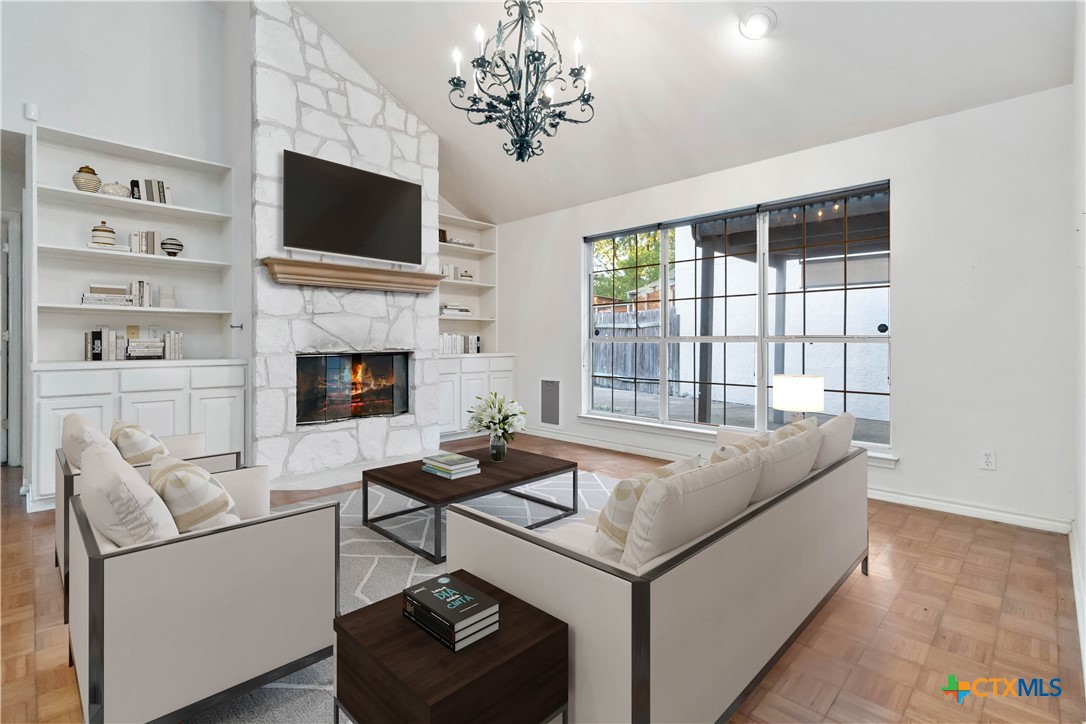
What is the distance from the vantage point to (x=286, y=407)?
423 cm

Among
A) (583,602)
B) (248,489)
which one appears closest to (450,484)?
(248,489)

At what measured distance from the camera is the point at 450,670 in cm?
108

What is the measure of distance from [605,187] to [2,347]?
18.4ft

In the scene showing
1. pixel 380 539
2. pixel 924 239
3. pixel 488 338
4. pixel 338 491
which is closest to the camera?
pixel 380 539

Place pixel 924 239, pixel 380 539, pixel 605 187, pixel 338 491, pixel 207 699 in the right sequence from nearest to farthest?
pixel 207 699 → pixel 380 539 → pixel 924 239 → pixel 338 491 → pixel 605 187

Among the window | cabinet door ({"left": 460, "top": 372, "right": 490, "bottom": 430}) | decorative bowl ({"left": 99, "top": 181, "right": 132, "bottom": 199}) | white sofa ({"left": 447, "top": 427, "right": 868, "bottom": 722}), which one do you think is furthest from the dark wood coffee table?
decorative bowl ({"left": 99, "top": 181, "right": 132, "bottom": 199})

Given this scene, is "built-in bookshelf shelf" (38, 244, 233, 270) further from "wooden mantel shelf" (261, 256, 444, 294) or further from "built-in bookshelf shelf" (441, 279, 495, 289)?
"built-in bookshelf shelf" (441, 279, 495, 289)

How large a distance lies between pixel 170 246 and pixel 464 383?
3.06 m

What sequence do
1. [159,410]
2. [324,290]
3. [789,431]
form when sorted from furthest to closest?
1. [324,290]
2. [159,410]
3. [789,431]

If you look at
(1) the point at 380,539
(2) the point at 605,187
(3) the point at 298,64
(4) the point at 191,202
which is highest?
(3) the point at 298,64

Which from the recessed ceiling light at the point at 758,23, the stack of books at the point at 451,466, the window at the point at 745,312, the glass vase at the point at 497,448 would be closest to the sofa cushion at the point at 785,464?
the stack of books at the point at 451,466

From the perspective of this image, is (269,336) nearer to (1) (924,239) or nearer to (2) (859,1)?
(2) (859,1)

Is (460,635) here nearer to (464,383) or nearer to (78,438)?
(78,438)

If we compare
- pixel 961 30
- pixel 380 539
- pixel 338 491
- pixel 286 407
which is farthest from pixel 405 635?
pixel 961 30
